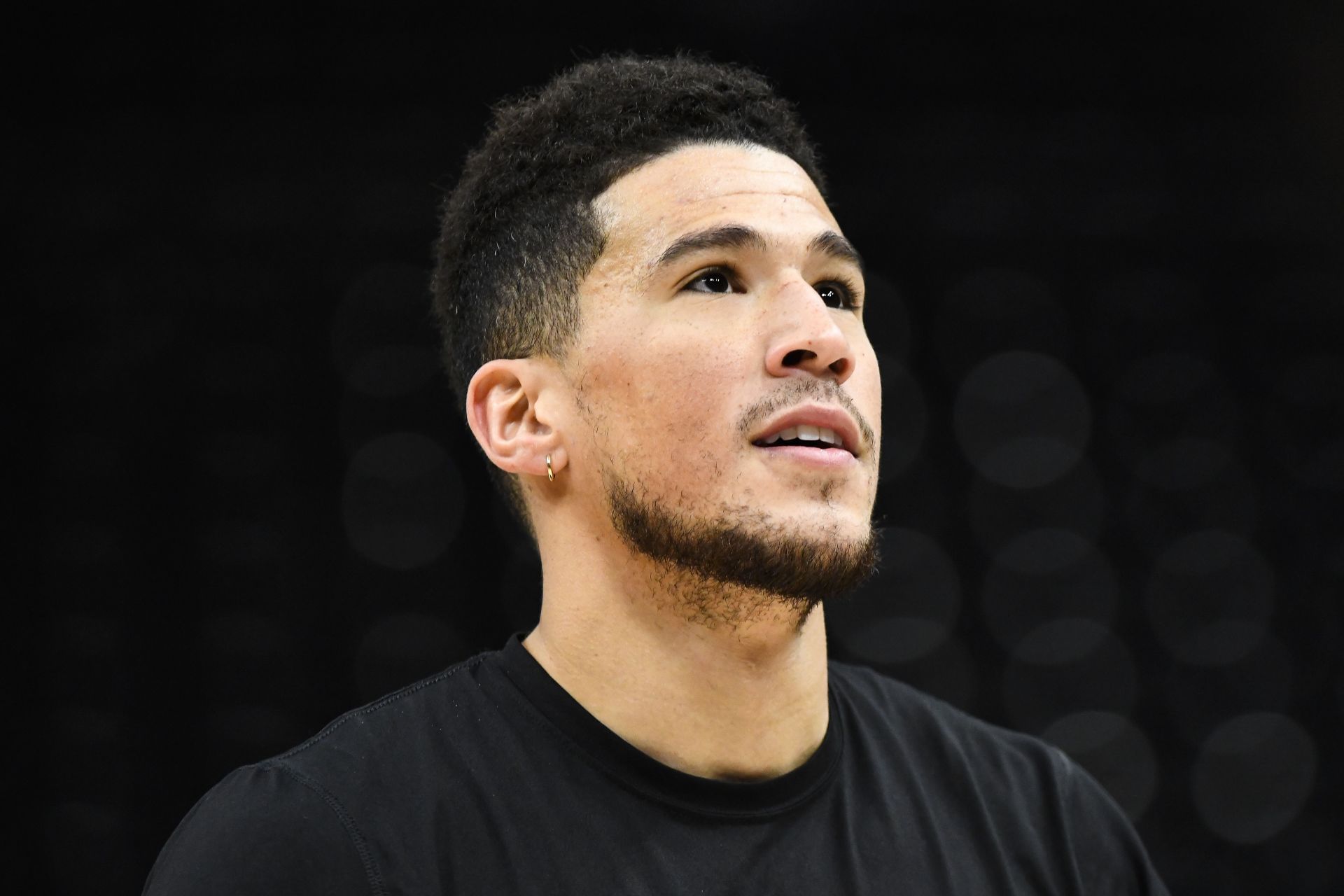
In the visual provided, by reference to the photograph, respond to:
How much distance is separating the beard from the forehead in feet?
0.75

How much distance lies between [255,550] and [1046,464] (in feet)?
4.94

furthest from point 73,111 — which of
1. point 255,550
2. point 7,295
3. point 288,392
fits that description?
point 255,550

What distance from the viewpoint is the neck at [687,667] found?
1.10 metres

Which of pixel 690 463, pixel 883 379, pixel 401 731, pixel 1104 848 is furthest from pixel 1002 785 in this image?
pixel 883 379

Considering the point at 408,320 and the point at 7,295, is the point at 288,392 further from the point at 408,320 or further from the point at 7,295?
the point at 7,295

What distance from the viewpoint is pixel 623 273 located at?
1.17 meters

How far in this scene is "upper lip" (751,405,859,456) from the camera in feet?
3.54

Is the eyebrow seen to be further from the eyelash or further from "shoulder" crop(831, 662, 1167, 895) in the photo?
"shoulder" crop(831, 662, 1167, 895)

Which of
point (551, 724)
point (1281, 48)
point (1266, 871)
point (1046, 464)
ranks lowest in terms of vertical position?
point (1266, 871)

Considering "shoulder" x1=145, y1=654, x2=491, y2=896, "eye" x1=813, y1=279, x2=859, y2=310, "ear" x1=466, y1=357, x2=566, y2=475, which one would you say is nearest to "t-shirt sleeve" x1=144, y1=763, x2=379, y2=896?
"shoulder" x1=145, y1=654, x2=491, y2=896

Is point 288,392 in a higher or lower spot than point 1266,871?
higher

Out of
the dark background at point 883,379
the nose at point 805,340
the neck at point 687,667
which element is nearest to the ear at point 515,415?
the neck at point 687,667

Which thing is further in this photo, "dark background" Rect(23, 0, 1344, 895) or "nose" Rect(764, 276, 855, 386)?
"dark background" Rect(23, 0, 1344, 895)

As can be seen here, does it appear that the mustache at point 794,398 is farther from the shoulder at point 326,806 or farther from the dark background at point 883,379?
the dark background at point 883,379
